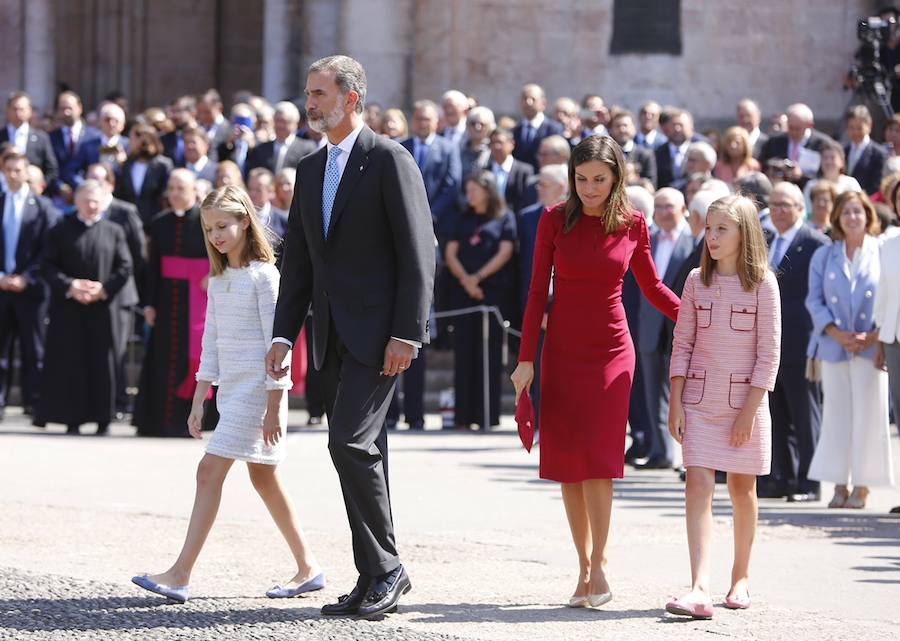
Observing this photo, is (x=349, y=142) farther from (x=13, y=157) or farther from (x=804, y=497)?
(x=13, y=157)

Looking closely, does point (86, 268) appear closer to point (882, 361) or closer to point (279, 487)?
point (882, 361)

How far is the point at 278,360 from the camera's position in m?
7.68

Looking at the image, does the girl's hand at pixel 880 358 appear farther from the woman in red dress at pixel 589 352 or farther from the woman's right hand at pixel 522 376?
the woman's right hand at pixel 522 376

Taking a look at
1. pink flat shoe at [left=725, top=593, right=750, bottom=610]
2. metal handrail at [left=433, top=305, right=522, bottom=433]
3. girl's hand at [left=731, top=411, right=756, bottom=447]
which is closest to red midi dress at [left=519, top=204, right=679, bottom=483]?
girl's hand at [left=731, top=411, right=756, bottom=447]

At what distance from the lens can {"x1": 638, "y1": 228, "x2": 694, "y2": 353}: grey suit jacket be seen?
499 inches

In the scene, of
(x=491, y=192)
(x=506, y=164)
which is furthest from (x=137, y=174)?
(x=491, y=192)

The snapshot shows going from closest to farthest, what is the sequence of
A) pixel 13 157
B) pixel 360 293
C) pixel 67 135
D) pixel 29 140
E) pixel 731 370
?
pixel 360 293 → pixel 731 370 → pixel 13 157 → pixel 29 140 → pixel 67 135

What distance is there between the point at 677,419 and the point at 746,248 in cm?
76

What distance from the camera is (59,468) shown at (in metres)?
12.8

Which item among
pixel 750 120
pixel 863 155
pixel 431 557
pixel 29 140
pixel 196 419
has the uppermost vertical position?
pixel 750 120

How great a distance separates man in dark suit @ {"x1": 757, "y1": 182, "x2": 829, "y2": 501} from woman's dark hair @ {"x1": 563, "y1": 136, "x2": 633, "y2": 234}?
13.2 feet

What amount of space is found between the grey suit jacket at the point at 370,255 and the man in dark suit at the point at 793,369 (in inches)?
182

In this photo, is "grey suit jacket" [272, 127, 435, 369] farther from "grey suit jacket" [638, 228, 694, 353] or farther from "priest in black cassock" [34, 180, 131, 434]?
"priest in black cassock" [34, 180, 131, 434]

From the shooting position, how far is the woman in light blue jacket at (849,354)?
11484 mm
